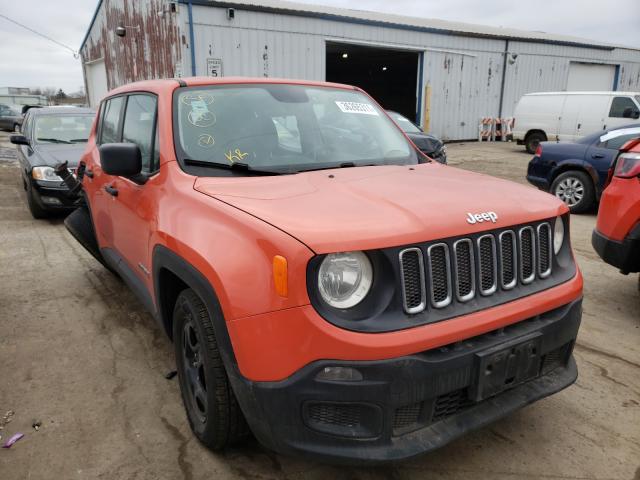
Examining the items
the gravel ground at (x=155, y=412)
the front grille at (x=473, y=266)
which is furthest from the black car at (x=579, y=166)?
the front grille at (x=473, y=266)

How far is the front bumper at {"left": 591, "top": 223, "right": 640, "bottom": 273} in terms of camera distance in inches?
144

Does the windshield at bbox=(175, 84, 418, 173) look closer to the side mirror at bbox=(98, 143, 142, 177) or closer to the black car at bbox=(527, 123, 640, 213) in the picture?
the side mirror at bbox=(98, 143, 142, 177)

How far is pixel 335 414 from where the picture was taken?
1.83m

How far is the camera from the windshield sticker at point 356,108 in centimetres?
339

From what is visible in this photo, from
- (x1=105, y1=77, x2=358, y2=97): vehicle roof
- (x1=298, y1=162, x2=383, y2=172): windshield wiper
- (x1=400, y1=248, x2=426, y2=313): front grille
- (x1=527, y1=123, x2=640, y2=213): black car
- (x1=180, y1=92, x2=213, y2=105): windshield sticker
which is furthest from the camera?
(x1=527, y1=123, x2=640, y2=213): black car

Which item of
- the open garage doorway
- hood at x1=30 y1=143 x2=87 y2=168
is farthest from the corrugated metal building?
hood at x1=30 y1=143 x2=87 y2=168

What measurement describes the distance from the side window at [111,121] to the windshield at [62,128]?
4.46m

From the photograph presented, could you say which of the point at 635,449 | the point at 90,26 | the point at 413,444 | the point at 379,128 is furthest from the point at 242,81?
the point at 90,26

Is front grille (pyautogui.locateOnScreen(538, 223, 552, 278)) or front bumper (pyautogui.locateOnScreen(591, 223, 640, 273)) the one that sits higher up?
front grille (pyautogui.locateOnScreen(538, 223, 552, 278))

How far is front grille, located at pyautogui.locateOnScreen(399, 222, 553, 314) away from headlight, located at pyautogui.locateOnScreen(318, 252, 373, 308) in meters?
0.14

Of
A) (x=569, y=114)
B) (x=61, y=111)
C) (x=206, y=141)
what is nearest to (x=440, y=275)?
(x=206, y=141)

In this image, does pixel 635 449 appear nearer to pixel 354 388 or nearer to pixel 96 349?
pixel 354 388

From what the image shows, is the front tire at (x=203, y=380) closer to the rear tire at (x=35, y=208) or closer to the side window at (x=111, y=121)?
the side window at (x=111, y=121)

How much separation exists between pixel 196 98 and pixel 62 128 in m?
6.57
